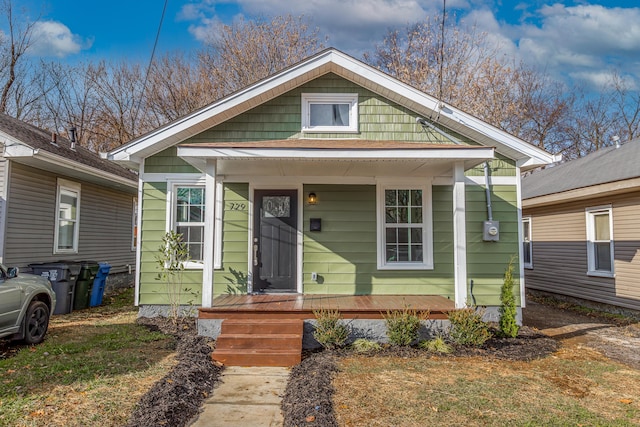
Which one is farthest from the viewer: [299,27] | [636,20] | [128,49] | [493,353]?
Answer: [128,49]

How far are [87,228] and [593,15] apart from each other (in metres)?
16.0

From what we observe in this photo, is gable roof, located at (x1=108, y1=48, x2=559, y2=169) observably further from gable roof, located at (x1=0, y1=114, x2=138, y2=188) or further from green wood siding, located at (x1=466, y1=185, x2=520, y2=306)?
gable roof, located at (x1=0, y1=114, x2=138, y2=188)

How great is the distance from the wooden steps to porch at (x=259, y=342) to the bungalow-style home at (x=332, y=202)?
4.20ft

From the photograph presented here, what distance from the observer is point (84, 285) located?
8617 mm

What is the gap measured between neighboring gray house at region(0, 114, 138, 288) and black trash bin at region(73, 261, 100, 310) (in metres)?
0.90

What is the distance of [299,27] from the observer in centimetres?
1862

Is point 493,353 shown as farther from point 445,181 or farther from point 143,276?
point 143,276

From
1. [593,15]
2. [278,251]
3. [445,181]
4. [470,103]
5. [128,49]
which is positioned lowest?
[278,251]

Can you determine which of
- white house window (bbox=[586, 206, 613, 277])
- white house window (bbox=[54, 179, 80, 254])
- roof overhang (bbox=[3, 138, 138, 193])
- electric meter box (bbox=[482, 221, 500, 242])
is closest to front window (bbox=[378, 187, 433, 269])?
electric meter box (bbox=[482, 221, 500, 242])

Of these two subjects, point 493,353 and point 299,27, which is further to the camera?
point 299,27

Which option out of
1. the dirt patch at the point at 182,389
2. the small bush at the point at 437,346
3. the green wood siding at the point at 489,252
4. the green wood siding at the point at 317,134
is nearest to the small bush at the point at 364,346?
the small bush at the point at 437,346

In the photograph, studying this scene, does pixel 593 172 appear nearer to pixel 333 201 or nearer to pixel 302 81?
pixel 333 201

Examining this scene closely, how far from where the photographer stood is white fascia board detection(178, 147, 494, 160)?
5.55m

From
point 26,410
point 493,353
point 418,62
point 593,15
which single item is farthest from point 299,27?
point 26,410
